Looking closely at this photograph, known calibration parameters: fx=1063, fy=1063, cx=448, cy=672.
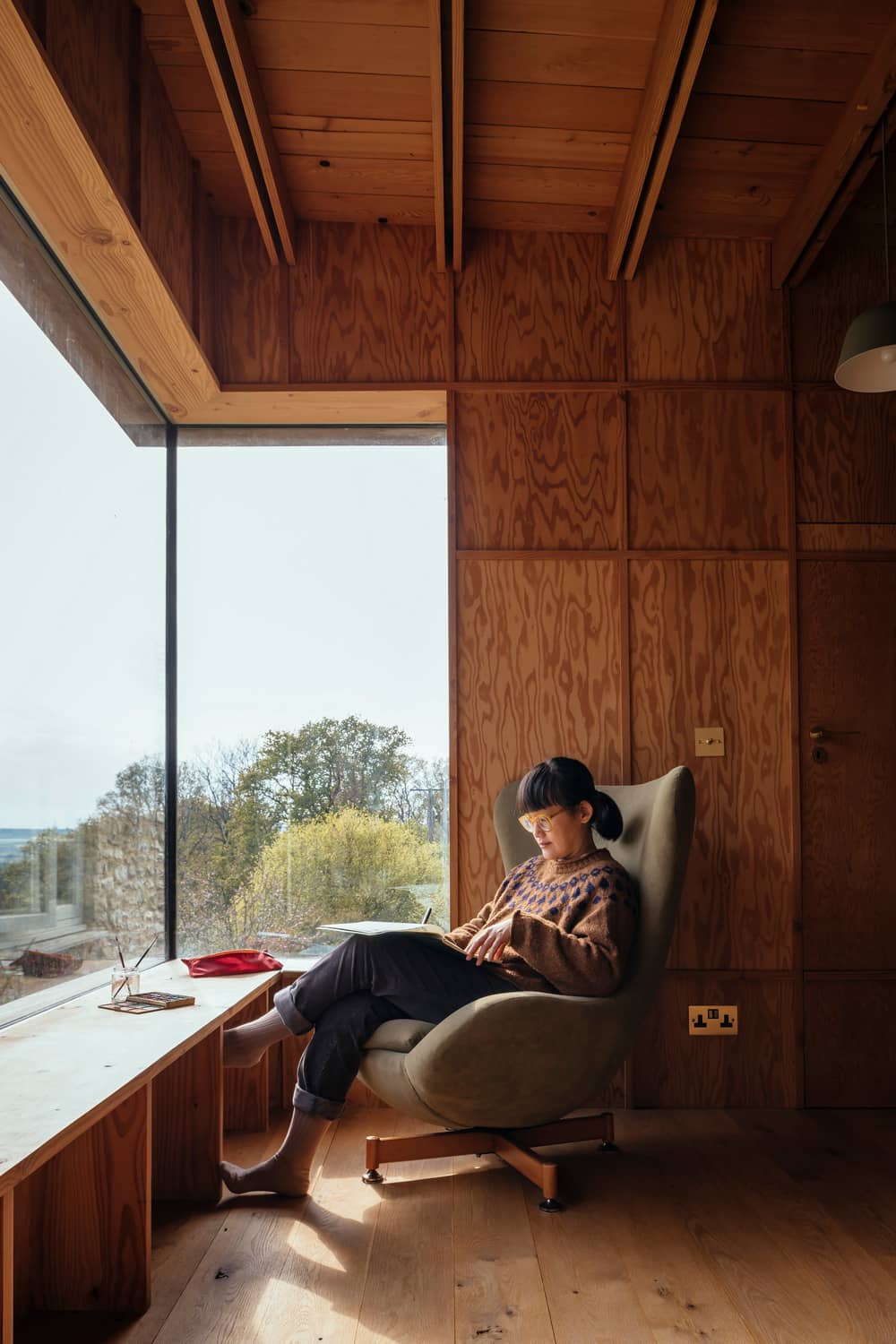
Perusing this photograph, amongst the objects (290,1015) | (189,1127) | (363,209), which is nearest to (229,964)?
(290,1015)

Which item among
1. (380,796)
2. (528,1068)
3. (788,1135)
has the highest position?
(380,796)

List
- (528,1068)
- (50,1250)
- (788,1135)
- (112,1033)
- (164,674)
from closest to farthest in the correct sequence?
(50,1250), (112,1033), (528,1068), (788,1135), (164,674)

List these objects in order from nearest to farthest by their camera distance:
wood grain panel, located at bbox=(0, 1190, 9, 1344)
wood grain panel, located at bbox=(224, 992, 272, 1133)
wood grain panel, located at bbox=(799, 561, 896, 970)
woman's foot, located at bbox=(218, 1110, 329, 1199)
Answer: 1. wood grain panel, located at bbox=(0, 1190, 9, 1344)
2. woman's foot, located at bbox=(218, 1110, 329, 1199)
3. wood grain panel, located at bbox=(224, 992, 272, 1133)
4. wood grain panel, located at bbox=(799, 561, 896, 970)

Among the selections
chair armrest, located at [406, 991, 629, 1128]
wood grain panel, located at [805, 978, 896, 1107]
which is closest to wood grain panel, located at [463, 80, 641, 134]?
chair armrest, located at [406, 991, 629, 1128]

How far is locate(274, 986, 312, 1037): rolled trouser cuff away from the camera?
8.98 ft

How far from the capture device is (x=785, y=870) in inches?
137

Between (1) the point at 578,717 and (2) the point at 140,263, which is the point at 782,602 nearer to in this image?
(1) the point at 578,717

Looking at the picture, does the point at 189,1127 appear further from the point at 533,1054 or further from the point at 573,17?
the point at 573,17

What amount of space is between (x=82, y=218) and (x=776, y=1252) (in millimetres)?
2826

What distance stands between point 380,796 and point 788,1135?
1683mm

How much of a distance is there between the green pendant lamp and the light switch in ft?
3.84

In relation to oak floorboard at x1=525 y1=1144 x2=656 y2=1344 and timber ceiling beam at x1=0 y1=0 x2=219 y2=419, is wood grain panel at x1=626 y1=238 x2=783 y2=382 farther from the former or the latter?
oak floorboard at x1=525 y1=1144 x2=656 y2=1344

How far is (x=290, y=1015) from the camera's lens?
2738mm

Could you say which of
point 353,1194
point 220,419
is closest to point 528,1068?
point 353,1194
